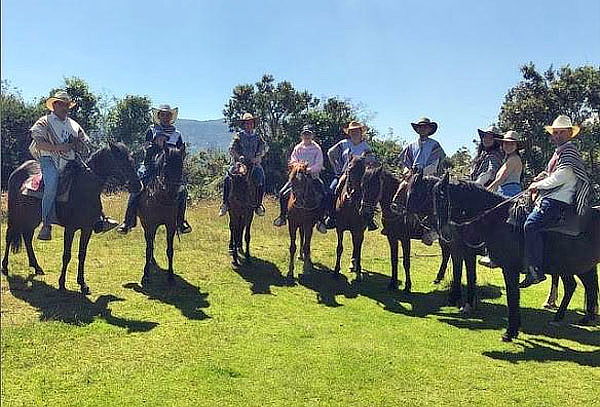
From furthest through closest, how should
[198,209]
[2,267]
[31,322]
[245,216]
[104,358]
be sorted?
[198,209]
[245,216]
[2,267]
[31,322]
[104,358]

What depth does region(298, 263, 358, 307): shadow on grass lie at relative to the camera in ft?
28.4

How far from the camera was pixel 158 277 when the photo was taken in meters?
9.52

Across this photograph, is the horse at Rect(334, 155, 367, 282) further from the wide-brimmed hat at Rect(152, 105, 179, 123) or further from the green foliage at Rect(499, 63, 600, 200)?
the green foliage at Rect(499, 63, 600, 200)

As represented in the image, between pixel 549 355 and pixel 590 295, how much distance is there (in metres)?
2.08

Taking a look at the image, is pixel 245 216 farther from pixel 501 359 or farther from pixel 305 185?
pixel 501 359

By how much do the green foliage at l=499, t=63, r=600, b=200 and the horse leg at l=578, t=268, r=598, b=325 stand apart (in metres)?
16.9

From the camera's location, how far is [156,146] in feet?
30.3

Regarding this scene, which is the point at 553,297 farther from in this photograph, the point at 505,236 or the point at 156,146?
the point at 156,146

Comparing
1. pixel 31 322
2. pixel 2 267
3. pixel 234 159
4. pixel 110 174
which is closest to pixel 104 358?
pixel 31 322

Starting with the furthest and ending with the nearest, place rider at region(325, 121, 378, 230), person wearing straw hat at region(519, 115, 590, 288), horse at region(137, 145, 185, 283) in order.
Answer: rider at region(325, 121, 378, 230)
horse at region(137, 145, 185, 283)
person wearing straw hat at region(519, 115, 590, 288)

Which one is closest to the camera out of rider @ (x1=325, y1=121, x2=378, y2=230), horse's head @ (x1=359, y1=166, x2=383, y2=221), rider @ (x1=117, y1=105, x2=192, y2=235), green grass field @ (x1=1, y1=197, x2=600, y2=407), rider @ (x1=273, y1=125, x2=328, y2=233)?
green grass field @ (x1=1, y1=197, x2=600, y2=407)

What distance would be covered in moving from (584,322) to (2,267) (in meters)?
9.29

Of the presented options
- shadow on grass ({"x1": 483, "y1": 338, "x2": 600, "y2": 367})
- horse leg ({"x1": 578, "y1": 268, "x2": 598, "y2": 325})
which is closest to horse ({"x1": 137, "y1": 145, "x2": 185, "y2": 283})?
shadow on grass ({"x1": 483, "y1": 338, "x2": 600, "y2": 367})

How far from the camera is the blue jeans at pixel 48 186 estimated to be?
7871 millimetres
